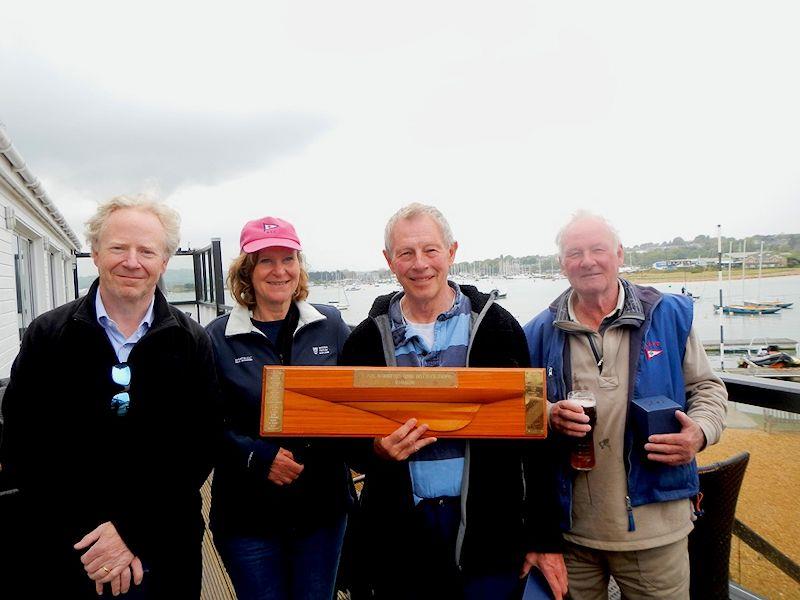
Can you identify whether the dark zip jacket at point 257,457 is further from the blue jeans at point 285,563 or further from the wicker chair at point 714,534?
the wicker chair at point 714,534

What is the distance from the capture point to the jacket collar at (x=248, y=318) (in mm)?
1781

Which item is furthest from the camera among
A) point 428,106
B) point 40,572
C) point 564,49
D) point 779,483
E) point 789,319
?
point 789,319

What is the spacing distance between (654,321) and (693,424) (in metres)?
0.38

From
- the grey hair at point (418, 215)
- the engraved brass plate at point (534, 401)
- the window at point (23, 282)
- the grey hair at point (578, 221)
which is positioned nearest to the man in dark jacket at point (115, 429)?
the grey hair at point (418, 215)

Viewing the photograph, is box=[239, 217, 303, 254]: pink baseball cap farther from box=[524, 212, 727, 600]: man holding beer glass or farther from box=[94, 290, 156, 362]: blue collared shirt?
box=[524, 212, 727, 600]: man holding beer glass

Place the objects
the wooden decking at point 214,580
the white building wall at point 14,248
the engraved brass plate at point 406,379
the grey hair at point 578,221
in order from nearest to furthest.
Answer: the engraved brass plate at point 406,379
the grey hair at point 578,221
the wooden decking at point 214,580
the white building wall at point 14,248

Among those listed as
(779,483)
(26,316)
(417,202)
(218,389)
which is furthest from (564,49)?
(26,316)

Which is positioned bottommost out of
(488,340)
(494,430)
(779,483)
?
(779,483)

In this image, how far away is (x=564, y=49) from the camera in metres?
8.79

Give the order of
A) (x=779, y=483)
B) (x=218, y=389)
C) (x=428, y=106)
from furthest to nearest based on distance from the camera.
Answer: (x=428, y=106), (x=779, y=483), (x=218, y=389)

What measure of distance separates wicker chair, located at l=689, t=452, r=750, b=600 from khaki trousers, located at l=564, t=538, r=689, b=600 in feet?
0.91

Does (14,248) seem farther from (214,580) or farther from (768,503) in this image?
(768,503)

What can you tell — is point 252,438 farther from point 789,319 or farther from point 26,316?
point 789,319

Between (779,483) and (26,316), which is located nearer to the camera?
(779,483)
